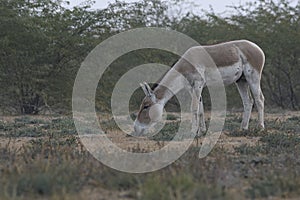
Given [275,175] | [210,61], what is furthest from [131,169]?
[210,61]

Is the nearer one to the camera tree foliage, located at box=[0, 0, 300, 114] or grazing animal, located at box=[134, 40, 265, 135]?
grazing animal, located at box=[134, 40, 265, 135]

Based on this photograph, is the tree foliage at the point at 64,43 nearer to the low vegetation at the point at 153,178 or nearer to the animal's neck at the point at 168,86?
the animal's neck at the point at 168,86

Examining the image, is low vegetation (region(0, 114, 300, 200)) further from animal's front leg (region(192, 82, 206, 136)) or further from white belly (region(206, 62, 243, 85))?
white belly (region(206, 62, 243, 85))

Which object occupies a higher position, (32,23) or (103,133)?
(32,23)

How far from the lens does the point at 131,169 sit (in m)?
5.82

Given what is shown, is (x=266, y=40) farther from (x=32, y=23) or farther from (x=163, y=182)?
(x=163, y=182)

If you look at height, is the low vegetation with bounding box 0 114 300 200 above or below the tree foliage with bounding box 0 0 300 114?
below

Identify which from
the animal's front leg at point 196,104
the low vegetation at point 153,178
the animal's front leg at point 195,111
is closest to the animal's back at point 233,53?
the animal's front leg at point 196,104

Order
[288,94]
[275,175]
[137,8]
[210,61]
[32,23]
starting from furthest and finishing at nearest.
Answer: [288,94]
[137,8]
[32,23]
[210,61]
[275,175]

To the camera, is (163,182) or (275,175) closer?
(163,182)

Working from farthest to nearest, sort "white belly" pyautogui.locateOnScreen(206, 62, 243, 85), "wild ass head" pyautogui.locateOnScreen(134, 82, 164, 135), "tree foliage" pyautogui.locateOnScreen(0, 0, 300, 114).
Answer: "tree foliage" pyautogui.locateOnScreen(0, 0, 300, 114), "white belly" pyautogui.locateOnScreen(206, 62, 243, 85), "wild ass head" pyautogui.locateOnScreen(134, 82, 164, 135)

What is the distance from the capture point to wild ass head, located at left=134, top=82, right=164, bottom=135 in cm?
993

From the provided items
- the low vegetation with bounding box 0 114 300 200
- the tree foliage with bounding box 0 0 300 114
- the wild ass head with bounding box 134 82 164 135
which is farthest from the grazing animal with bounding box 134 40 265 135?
the tree foliage with bounding box 0 0 300 114

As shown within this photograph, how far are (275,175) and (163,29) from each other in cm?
1611
